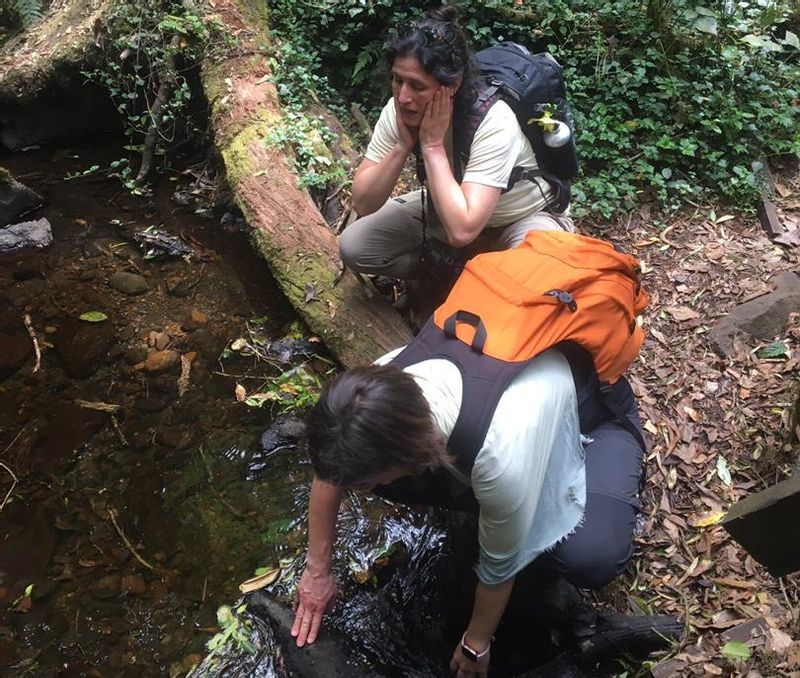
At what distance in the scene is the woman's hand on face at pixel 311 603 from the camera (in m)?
2.59

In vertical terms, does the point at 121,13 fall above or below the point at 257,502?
above

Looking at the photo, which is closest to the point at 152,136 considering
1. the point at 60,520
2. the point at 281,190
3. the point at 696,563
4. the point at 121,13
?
the point at 121,13

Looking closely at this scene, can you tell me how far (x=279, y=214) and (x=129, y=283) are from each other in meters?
1.31

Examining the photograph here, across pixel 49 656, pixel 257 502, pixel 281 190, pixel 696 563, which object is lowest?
pixel 49 656

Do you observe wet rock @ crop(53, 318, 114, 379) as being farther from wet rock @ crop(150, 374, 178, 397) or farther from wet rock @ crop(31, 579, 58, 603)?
wet rock @ crop(31, 579, 58, 603)

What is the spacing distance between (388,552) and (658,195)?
3.11 metres

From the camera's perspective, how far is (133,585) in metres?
3.15

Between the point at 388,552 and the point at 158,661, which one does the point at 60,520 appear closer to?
the point at 158,661

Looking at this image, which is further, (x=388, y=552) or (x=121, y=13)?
(x=121, y=13)

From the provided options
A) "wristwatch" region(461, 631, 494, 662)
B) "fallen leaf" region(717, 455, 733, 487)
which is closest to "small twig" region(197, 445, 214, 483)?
"wristwatch" region(461, 631, 494, 662)

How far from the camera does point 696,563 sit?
9.55 feet

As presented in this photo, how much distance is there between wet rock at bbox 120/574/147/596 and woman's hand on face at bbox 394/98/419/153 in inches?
94.4

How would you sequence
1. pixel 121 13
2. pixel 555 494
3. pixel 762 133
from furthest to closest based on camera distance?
pixel 121 13
pixel 762 133
pixel 555 494

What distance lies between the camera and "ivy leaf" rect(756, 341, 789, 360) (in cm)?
359
